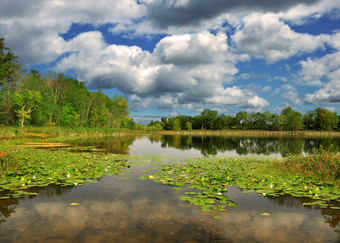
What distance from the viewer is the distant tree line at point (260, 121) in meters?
135

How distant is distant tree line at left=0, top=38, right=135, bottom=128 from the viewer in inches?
2149

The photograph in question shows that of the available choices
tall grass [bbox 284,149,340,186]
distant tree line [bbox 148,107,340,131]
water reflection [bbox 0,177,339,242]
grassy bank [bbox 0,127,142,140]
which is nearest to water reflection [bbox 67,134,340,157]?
tall grass [bbox 284,149,340,186]

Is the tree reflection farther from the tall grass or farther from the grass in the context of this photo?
the grass

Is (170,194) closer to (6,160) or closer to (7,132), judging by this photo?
(6,160)

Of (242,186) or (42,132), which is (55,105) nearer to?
(42,132)

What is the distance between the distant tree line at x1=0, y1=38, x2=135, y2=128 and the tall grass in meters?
57.3

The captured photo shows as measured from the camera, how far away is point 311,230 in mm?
6113

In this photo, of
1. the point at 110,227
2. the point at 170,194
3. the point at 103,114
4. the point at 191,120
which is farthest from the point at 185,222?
the point at 191,120

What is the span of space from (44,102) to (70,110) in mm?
13667

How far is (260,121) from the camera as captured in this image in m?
152

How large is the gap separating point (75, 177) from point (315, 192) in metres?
10.9

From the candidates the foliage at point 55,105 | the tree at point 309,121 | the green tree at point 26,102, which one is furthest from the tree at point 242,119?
the green tree at point 26,102

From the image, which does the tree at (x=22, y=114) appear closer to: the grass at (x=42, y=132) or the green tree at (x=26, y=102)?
the green tree at (x=26, y=102)

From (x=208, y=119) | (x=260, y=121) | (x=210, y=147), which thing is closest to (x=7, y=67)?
(x=210, y=147)
